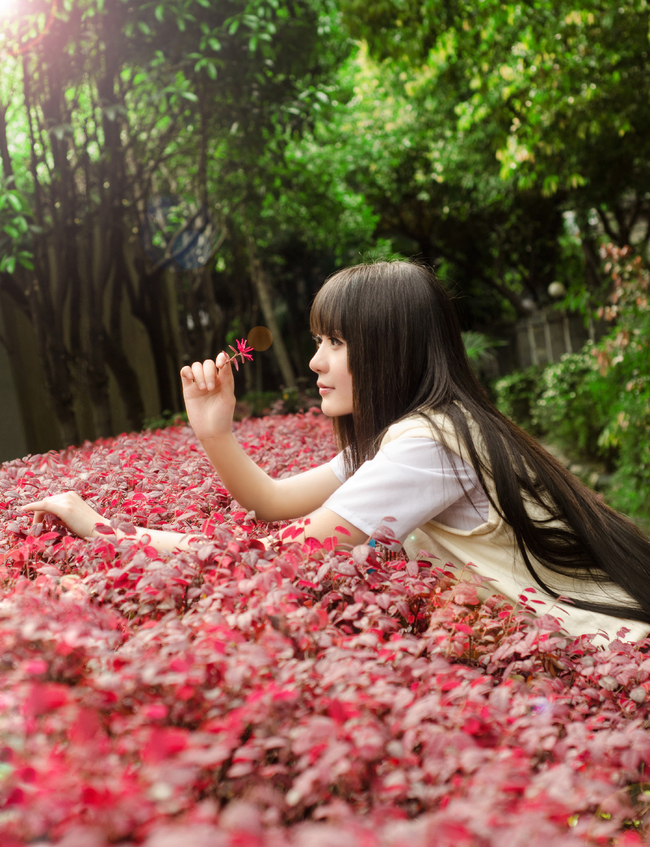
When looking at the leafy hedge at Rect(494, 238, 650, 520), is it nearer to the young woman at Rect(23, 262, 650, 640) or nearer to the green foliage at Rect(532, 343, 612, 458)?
the green foliage at Rect(532, 343, 612, 458)

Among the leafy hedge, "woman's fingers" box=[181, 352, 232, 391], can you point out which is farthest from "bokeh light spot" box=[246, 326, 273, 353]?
the leafy hedge

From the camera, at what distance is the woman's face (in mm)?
2092

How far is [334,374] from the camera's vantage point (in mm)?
2107

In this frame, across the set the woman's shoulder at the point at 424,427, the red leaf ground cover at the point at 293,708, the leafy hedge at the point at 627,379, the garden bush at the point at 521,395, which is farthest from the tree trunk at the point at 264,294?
the red leaf ground cover at the point at 293,708

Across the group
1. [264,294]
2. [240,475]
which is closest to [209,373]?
[240,475]

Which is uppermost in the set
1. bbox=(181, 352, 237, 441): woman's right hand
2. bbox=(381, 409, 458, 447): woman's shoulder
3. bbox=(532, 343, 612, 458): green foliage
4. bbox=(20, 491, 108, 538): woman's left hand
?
bbox=(181, 352, 237, 441): woman's right hand

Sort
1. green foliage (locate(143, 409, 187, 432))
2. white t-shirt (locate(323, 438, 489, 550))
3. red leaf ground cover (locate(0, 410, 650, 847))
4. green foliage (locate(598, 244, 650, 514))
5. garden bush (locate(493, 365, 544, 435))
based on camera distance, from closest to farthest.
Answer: red leaf ground cover (locate(0, 410, 650, 847)) < white t-shirt (locate(323, 438, 489, 550)) < green foliage (locate(598, 244, 650, 514)) < green foliage (locate(143, 409, 187, 432)) < garden bush (locate(493, 365, 544, 435))

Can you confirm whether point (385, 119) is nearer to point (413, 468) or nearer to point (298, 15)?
point (298, 15)

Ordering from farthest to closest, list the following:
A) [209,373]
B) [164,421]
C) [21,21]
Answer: [164,421] → [21,21] → [209,373]

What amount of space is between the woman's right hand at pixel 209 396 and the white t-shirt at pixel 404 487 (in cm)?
48

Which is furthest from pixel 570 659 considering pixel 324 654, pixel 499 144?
pixel 499 144

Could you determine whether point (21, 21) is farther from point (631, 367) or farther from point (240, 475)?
point (631, 367)

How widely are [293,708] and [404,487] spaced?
30.6 inches

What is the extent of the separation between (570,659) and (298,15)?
748 centimetres
